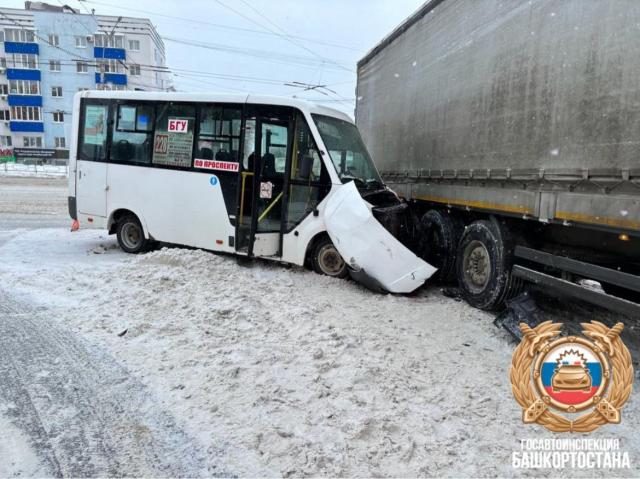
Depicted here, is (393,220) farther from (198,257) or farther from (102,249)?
(102,249)

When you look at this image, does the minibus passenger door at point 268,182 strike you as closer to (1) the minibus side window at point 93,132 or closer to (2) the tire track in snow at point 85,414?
(1) the minibus side window at point 93,132

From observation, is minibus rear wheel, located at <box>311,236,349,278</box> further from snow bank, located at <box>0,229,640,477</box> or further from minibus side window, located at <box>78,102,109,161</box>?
minibus side window, located at <box>78,102,109,161</box>

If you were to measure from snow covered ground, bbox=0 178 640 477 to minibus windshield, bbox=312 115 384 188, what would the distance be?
1597 mm

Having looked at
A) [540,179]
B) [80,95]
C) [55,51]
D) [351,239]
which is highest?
[55,51]

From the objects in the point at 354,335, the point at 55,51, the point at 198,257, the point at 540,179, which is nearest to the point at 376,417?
the point at 354,335

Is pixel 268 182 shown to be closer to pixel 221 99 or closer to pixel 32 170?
pixel 221 99

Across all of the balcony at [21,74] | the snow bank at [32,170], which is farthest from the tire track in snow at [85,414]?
the balcony at [21,74]

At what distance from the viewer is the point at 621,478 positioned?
2.58m

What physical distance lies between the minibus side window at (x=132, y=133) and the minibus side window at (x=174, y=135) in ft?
0.59

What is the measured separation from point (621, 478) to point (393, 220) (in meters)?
4.05

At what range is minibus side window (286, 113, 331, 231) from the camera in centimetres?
663

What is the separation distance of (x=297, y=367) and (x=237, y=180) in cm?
406

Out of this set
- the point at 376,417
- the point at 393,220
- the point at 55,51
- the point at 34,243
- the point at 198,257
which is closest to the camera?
the point at 376,417

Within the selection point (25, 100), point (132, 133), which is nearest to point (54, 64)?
point (25, 100)
